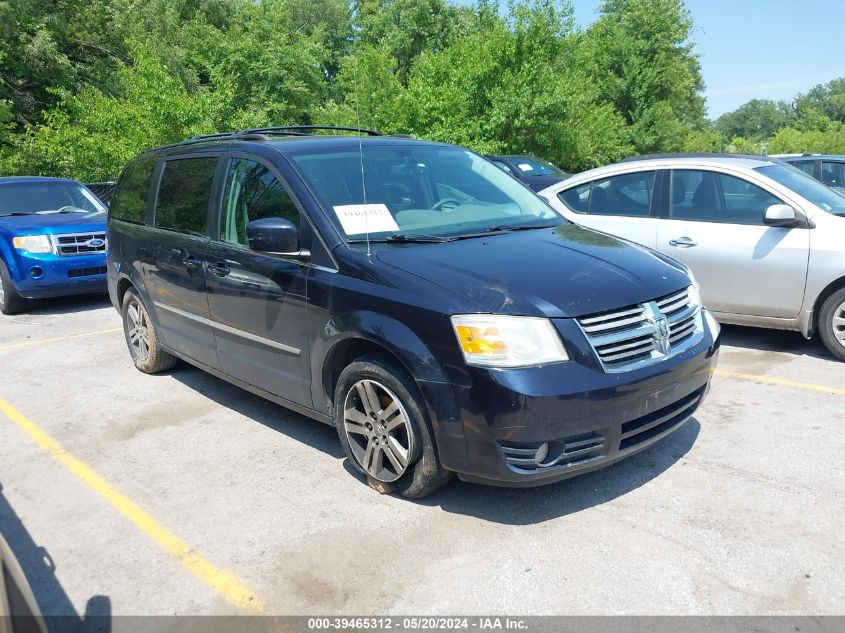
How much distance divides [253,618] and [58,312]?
7743 millimetres

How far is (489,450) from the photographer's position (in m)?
3.35

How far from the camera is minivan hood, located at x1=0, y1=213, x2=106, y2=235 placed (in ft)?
29.9

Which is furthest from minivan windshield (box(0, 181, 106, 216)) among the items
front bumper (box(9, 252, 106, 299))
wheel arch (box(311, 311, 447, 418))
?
wheel arch (box(311, 311, 447, 418))

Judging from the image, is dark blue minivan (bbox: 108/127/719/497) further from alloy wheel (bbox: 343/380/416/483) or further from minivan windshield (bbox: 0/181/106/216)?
minivan windshield (bbox: 0/181/106/216)

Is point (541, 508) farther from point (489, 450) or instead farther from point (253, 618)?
point (253, 618)

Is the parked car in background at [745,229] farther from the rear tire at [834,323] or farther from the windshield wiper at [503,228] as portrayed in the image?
the windshield wiper at [503,228]

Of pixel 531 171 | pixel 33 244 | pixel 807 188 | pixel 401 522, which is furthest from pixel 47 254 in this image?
pixel 531 171

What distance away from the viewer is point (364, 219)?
4156 millimetres

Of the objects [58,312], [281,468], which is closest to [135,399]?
[281,468]

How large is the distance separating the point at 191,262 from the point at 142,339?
5.07 ft

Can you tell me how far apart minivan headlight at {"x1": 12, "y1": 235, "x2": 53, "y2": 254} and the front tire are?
6571 mm

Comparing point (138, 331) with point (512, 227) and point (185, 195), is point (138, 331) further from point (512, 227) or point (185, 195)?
point (512, 227)

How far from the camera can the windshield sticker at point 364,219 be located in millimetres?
4105

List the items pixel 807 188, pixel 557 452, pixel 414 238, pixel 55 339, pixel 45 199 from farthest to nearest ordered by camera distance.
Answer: pixel 45 199 → pixel 55 339 → pixel 807 188 → pixel 414 238 → pixel 557 452
